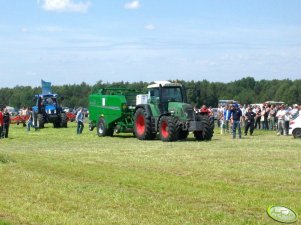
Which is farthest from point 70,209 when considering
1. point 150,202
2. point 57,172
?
point 57,172

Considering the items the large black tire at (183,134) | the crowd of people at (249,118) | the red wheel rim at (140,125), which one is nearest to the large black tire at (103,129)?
the red wheel rim at (140,125)

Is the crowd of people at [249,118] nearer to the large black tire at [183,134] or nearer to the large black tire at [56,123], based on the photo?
the large black tire at [183,134]

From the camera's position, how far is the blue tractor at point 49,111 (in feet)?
139

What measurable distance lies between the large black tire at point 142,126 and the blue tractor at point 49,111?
15.3 metres

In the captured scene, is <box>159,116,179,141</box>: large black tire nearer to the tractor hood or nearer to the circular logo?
the tractor hood

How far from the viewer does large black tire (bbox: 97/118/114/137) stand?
29656mm

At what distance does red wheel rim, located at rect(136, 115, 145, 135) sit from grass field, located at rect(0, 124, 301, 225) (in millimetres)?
6489

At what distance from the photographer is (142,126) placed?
87.9 ft

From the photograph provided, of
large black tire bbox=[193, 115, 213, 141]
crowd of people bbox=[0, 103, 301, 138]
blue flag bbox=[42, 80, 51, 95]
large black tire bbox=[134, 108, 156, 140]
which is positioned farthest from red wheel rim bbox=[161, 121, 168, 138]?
blue flag bbox=[42, 80, 51, 95]

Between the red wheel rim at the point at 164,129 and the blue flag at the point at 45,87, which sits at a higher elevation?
the blue flag at the point at 45,87

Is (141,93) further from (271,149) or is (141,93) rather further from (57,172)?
(57,172)

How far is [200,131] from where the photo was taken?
25.4m

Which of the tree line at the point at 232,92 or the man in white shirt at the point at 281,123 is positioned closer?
the man in white shirt at the point at 281,123

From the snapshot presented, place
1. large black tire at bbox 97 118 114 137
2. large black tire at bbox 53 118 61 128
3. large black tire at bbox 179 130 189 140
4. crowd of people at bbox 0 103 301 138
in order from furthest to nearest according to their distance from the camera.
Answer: large black tire at bbox 53 118 61 128 → large black tire at bbox 97 118 114 137 → crowd of people at bbox 0 103 301 138 → large black tire at bbox 179 130 189 140
